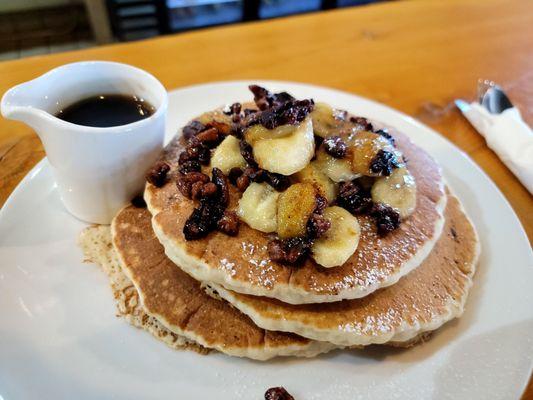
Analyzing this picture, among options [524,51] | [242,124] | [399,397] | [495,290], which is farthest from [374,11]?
[399,397]

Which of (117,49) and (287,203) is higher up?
(287,203)

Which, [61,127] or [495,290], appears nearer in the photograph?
[61,127]

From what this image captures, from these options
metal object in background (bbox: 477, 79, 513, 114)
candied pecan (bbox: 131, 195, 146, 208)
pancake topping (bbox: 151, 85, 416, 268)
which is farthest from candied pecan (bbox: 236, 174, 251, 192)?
metal object in background (bbox: 477, 79, 513, 114)

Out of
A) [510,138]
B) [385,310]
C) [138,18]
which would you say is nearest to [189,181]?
[385,310]

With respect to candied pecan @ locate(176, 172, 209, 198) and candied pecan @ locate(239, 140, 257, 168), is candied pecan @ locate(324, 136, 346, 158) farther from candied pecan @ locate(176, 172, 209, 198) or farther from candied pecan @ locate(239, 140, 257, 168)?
candied pecan @ locate(176, 172, 209, 198)

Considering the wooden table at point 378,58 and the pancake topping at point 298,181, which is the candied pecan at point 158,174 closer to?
the pancake topping at point 298,181

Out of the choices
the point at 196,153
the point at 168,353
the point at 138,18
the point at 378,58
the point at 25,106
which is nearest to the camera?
the point at 168,353

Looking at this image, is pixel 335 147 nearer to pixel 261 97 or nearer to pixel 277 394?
pixel 261 97

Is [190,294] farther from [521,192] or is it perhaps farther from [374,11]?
[374,11]
